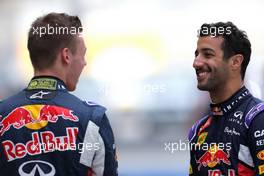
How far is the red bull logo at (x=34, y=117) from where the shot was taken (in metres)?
2.27

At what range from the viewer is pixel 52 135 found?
226 centimetres

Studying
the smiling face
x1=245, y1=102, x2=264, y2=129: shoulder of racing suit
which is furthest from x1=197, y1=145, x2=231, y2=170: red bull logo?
the smiling face

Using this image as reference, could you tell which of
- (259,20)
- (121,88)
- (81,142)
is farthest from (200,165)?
(259,20)

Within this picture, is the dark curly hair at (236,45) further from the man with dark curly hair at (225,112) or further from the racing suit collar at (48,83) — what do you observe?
the racing suit collar at (48,83)

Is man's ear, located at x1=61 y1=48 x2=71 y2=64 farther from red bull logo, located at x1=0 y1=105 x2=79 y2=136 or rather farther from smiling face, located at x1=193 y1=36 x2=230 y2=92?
smiling face, located at x1=193 y1=36 x2=230 y2=92

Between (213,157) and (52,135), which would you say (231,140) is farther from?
(52,135)

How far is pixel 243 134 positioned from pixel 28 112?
35.4 inches

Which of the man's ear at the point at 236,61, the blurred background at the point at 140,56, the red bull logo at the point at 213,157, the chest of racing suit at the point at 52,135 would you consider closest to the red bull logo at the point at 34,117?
the chest of racing suit at the point at 52,135

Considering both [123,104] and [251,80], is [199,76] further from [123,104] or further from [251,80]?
[123,104]

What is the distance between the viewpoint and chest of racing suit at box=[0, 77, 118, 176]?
7.39ft

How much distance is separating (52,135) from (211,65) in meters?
0.86

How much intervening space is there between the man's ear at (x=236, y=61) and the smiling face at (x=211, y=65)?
0.08 ft

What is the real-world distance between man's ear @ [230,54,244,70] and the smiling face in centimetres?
2

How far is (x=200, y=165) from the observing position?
264cm
